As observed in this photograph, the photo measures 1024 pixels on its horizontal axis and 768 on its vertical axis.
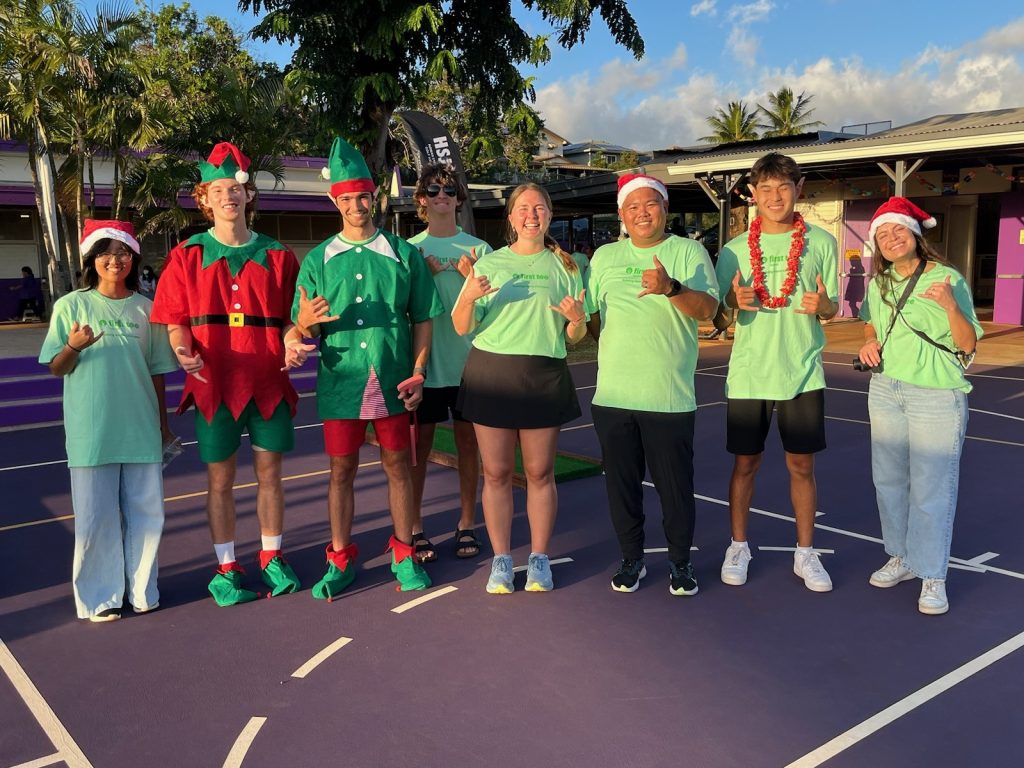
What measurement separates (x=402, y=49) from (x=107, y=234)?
10.7 metres

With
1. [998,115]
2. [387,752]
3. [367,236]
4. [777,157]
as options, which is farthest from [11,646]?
[998,115]

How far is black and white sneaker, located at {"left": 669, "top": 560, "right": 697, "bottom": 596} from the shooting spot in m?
3.95

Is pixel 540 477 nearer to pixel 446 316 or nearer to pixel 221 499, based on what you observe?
pixel 446 316

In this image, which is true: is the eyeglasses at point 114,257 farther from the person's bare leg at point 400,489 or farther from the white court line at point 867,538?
the white court line at point 867,538

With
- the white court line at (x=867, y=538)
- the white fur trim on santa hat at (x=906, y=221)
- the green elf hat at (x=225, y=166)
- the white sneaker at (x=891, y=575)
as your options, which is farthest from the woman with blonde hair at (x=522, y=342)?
the white court line at (x=867, y=538)

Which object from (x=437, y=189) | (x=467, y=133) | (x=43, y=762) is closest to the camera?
(x=43, y=762)

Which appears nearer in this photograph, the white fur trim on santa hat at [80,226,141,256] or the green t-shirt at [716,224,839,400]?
the white fur trim on santa hat at [80,226,141,256]

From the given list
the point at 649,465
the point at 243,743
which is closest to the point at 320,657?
the point at 243,743

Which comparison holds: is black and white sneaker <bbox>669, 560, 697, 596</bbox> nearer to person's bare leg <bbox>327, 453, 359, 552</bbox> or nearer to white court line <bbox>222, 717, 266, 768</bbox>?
person's bare leg <bbox>327, 453, 359, 552</bbox>

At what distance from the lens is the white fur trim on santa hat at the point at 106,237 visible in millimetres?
3678

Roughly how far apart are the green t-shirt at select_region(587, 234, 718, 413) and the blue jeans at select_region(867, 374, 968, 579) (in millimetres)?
894

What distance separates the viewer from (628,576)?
13.3 feet

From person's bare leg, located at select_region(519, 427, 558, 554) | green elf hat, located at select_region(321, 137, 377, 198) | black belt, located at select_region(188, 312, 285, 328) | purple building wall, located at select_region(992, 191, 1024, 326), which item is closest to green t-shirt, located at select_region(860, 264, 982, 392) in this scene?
person's bare leg, located at select_region(519, 427, 558, 554)

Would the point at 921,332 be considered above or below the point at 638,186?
below
